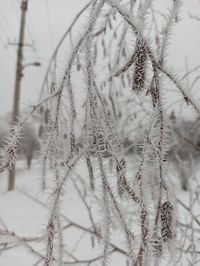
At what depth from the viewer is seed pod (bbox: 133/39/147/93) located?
0.82 meters

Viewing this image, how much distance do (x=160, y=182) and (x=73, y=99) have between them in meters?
0.20

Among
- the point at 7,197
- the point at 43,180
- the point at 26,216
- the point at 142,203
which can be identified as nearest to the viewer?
the point at 142,203

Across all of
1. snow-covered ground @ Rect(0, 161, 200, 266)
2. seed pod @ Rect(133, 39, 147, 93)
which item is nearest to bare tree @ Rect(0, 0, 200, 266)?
seed pod @ Rect(133, 39, 147, 93)

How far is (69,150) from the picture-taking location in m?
0.90

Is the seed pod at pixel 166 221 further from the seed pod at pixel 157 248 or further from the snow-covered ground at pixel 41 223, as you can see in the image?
the snow-covered ground at pixel 41 223

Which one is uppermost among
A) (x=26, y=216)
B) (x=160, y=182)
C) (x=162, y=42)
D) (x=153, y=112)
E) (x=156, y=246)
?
(x=162, y=42)

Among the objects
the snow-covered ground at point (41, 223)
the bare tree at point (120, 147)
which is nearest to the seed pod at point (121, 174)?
the bare tree at point (120, 147)

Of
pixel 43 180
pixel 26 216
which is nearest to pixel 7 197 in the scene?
pixel 26 216

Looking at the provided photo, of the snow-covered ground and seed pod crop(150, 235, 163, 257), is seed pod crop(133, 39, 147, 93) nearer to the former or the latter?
seed pod crop(150, 235, 163, 257)

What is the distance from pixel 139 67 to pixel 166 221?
262 mm

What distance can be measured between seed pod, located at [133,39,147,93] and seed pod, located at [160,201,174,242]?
0.21 metres

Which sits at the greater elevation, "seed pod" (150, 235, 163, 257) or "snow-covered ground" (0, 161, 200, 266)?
"seed pod" (150, 235, 163, 257)

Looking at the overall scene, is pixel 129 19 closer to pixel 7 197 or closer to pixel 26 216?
pixel 26 216

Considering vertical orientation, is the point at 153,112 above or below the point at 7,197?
above
